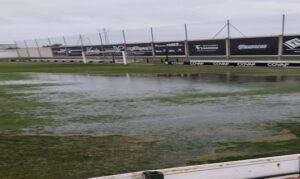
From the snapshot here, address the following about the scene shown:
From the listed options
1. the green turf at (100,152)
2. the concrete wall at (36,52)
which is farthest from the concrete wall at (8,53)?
the green turf at (100,152)

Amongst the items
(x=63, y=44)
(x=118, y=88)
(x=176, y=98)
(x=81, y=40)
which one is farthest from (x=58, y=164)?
(x=63, y=44)

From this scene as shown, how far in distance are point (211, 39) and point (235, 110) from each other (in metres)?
25.5

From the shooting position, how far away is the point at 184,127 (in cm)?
1034

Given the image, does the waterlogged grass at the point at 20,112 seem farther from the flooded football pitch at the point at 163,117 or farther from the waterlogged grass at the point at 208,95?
the waterlogged grass at the point at 208,95

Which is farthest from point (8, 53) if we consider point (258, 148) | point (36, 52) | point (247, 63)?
point (258, 148)

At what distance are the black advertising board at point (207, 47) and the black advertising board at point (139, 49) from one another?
6259 millimetres

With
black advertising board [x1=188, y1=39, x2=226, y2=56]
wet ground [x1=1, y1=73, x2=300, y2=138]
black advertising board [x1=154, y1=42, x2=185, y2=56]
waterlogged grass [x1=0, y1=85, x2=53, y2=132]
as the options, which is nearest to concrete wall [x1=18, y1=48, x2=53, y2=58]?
black advertising board [x1=154, y1=42, x2=185, y2=56]

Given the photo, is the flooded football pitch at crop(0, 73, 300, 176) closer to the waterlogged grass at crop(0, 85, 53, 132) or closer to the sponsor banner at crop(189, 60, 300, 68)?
the waterlogged grass at crop(0, 85, 53, 132)

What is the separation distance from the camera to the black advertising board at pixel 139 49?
44.7 m

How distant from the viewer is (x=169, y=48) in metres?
42.0

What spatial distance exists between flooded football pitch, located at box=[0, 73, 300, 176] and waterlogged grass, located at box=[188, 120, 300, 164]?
0.05 m

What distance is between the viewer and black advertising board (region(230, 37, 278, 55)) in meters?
32.1

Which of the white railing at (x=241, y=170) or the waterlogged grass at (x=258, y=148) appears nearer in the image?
the white railing at (x=241, y=170)

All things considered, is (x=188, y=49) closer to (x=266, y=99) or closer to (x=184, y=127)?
(x=266, y=99)
